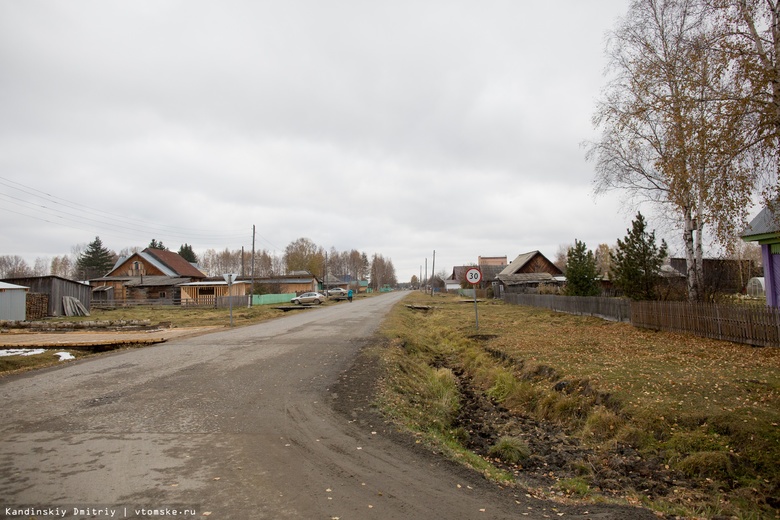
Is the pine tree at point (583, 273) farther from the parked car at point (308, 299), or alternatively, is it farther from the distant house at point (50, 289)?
the distant house at point (50, 289)

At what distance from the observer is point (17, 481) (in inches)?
166

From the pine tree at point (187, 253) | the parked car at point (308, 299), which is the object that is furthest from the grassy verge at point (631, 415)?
the pine tree at point (187, 253)

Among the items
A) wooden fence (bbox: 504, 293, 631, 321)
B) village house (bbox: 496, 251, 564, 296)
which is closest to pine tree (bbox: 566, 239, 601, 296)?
wooden fence (bbox: 504, 293, 631, 321)

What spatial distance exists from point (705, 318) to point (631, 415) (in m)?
9.69

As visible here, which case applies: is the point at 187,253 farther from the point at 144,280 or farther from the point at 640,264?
the point at 640,264

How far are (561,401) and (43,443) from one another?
8342mm

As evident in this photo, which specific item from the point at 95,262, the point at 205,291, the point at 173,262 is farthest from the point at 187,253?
the point at 205,291

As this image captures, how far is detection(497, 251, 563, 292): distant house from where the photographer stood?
54.3 metres

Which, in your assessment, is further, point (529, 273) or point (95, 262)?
point (95, 262)

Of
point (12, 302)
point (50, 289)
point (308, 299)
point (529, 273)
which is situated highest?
point (529, 273)

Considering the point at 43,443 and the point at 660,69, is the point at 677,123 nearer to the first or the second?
the point at 660,69

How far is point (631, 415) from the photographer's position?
7.32 metres

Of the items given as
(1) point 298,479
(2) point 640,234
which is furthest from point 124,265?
(1) point 298,479

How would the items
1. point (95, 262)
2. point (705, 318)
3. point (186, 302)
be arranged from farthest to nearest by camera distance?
point (95, 262) < point (186, 302) < point (705, 318)
